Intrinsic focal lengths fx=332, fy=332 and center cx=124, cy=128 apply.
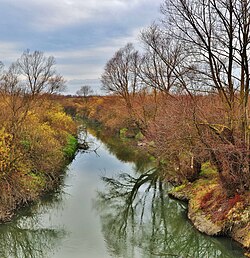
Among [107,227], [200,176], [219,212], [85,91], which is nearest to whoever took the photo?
[219,212]

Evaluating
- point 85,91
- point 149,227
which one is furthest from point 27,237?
point 85,91

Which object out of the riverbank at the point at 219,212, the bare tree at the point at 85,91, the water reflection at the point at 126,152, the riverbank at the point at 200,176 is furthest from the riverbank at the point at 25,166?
the bare tree at the point at 85,91

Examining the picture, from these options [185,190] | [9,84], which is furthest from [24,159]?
[185,190]

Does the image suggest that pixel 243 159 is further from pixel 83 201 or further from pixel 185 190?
pixel 83 201

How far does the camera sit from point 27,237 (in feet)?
41.4

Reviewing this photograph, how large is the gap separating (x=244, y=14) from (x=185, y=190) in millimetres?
8673

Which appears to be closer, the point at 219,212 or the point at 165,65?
the point at 219,212

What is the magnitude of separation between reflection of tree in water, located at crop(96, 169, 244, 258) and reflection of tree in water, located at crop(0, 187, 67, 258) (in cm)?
209

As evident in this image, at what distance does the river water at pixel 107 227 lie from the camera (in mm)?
11305

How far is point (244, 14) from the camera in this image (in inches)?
433

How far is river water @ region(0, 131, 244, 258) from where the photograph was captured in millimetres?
11305

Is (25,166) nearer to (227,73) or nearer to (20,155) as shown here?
(20,155)

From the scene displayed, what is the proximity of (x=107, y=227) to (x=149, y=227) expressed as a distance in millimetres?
1710

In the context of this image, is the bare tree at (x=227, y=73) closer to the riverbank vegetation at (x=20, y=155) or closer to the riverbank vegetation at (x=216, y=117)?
the riverbank vegetation at (x=216, y=117)
